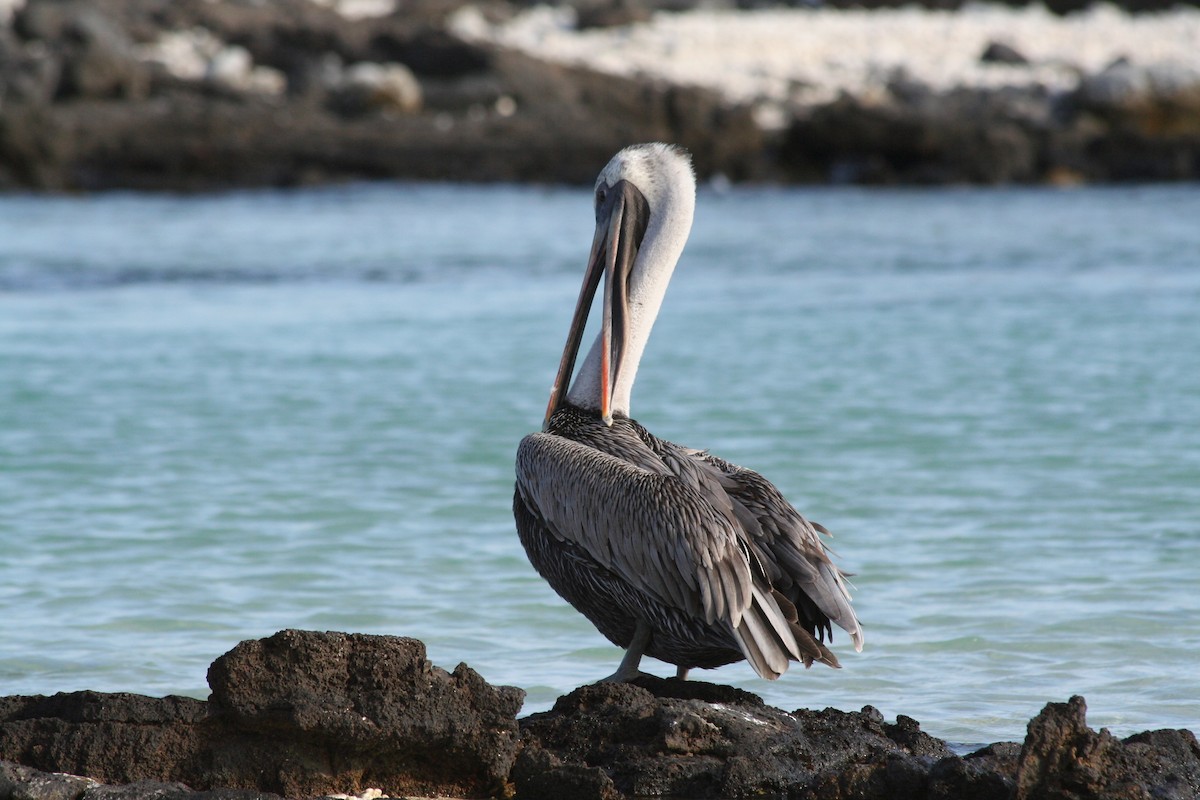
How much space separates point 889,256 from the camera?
16938 mm

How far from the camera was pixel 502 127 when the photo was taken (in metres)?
27.6

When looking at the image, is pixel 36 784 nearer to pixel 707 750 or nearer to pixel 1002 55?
pixel 707 750

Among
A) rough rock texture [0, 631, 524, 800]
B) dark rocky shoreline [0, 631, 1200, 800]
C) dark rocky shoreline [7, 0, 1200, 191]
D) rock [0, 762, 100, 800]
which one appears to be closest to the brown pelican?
dark rocky shoreline [0, 631, 1200, 800]

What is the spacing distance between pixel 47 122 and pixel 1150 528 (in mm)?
22971

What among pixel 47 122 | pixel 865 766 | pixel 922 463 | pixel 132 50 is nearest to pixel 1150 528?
pixel 922 463

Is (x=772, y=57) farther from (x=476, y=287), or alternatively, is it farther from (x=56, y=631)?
(x=56, y=631)

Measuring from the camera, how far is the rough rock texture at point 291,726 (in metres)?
2.96

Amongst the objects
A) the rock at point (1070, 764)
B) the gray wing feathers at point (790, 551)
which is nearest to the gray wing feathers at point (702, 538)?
the gray wing feathers at point (790, 551)

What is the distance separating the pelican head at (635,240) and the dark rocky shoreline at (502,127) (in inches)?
886

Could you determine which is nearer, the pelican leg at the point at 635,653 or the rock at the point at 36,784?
the rock at the point at 36,784

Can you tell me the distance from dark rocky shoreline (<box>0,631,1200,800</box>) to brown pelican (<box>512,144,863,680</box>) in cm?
24

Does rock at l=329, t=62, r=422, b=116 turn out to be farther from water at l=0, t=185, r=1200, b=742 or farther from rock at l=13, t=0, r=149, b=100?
water at l=0, t=185, r=1200, b=742

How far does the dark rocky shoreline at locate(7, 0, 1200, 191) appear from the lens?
26.1m

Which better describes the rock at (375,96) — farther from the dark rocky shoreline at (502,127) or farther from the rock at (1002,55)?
the rock at (1002,55)
